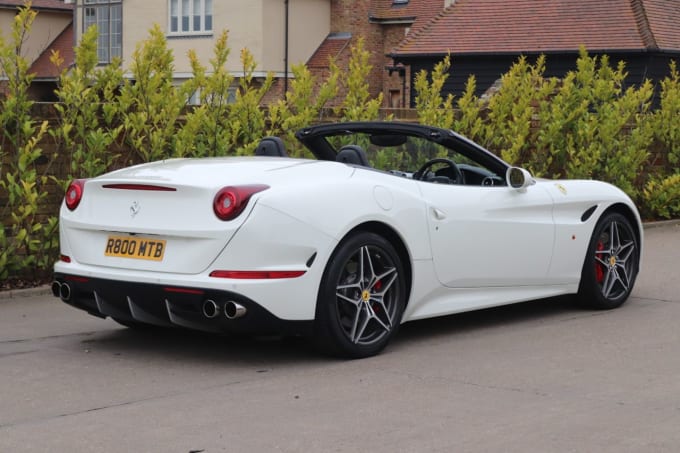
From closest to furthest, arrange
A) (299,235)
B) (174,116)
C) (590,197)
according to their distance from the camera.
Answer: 1. (299,235)
2. (590,197)
3. (174,116)

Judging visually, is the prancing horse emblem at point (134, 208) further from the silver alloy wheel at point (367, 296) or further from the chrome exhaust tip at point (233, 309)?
the silver alloy wheel at point (367, 296)

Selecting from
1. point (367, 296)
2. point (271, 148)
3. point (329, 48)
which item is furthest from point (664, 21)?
point (367, 296)

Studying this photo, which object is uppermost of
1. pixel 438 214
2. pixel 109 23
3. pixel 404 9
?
pixel 404 9

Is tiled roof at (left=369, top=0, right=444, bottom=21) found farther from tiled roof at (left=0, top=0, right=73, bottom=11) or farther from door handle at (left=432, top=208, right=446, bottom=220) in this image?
door handle at (left=432, top=208, right=446, bottom=220)

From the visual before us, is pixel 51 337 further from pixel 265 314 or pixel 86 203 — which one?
pixel 265 314

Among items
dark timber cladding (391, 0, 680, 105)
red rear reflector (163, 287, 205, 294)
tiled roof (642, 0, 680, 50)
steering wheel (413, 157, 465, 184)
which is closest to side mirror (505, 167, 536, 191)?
steering wheel (413, 157, 465, 184)

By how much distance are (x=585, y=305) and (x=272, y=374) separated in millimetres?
3260

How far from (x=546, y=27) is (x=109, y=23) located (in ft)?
58.9

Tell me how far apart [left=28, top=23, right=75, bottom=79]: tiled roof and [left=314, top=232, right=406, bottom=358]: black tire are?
43978mm

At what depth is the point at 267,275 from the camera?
22.3 feet

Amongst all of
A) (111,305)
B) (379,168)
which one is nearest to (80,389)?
(111,305)

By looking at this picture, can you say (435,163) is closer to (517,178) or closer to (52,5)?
(517,178)

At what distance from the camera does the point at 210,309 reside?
265 inches

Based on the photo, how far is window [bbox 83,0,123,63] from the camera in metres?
48.9
